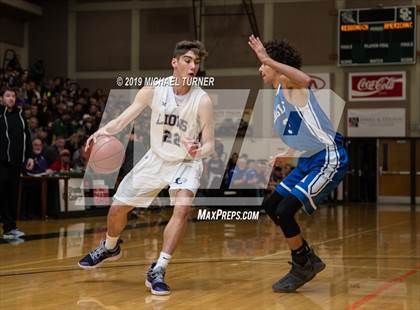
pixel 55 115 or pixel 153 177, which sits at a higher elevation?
pixel 55 115

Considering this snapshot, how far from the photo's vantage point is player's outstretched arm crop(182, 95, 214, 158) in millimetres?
5613

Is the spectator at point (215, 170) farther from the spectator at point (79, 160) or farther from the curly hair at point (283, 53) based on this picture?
the curly hair at point (283, 53)

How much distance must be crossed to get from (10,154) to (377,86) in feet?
52.0

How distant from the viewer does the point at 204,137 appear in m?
5.74

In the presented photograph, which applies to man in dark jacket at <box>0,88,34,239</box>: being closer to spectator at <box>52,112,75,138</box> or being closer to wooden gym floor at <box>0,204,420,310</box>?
wooden gym floor at <box>0,204,420,310</box>

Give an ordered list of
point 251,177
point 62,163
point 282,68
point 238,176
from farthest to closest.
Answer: point 238,176 → point 251,177 → point 62,163 → point 282,68

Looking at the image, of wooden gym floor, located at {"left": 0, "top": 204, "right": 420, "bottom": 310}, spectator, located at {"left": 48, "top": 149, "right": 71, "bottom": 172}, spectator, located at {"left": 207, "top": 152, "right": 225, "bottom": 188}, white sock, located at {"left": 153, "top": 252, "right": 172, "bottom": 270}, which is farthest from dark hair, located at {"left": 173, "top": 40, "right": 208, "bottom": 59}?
spectator, located at {"left": 207, "top": 152, "right": 225, "bottom": 188}

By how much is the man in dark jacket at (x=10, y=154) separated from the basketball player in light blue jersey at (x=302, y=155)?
4965 mm

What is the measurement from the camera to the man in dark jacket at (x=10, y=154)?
9570mm

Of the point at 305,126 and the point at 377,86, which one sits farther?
the point at 377,86

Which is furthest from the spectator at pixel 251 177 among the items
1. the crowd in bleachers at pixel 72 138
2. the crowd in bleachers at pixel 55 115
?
the crowd in bleachers at pixel 55 115

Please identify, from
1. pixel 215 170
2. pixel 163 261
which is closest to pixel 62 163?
pixel 215 170

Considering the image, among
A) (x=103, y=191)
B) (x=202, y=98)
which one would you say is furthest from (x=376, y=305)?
(x=103, y=191)

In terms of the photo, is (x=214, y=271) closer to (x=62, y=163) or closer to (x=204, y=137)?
(x=204, y=137)
